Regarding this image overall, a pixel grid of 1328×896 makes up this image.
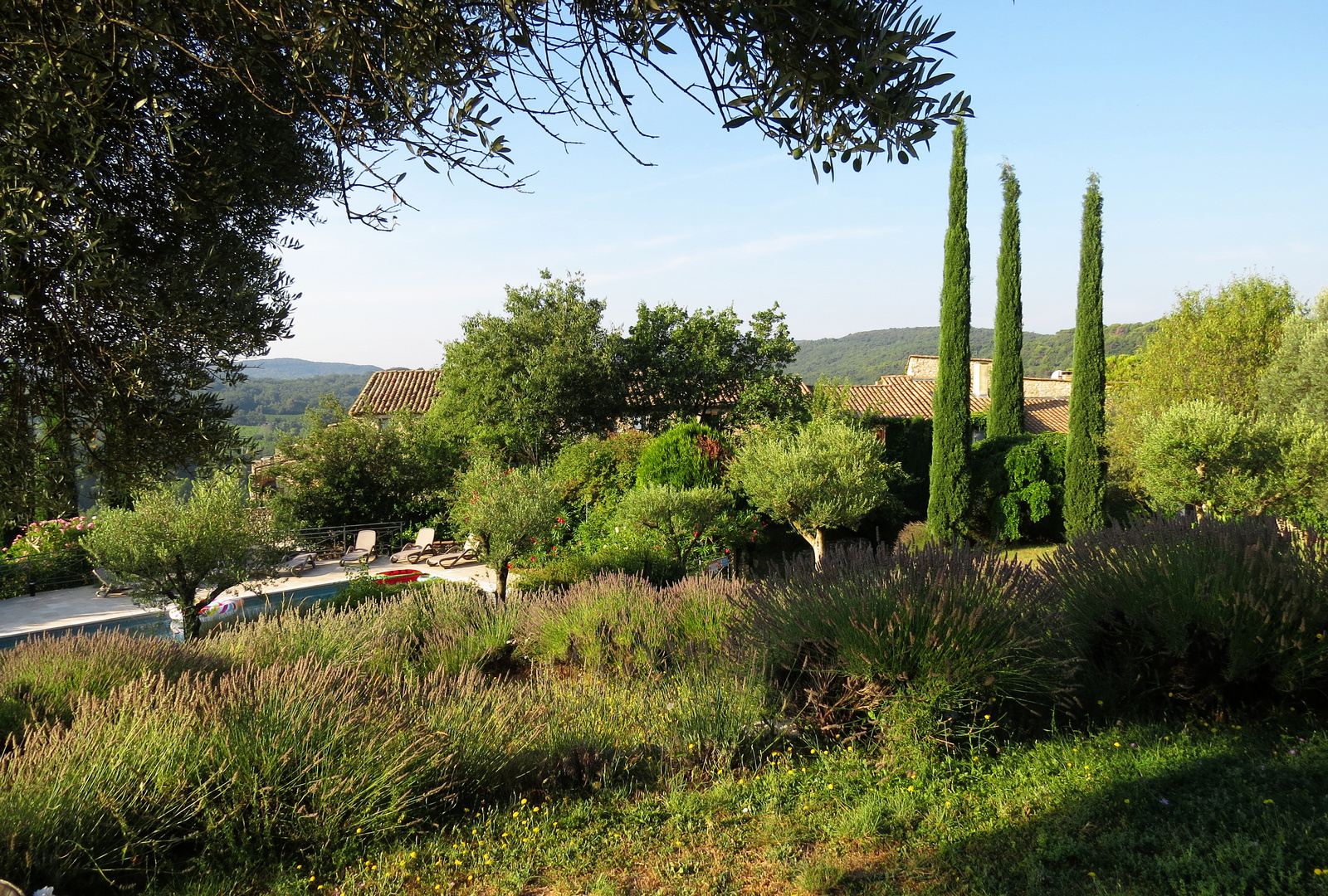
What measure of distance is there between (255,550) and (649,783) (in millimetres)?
7587

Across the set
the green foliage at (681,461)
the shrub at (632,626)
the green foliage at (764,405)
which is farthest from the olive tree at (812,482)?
the green foliage at (764,405)

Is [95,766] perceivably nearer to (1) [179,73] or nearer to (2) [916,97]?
(1) [179,73]

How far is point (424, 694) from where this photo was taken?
467 centimetres

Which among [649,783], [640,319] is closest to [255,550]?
[649,783]

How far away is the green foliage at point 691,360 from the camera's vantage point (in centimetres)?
2202

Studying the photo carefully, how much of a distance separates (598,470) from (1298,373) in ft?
57.7

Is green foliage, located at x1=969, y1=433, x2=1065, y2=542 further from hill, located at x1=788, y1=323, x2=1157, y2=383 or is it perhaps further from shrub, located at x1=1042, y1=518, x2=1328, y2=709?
hill, located at x1=788, y1=323, x2=1157, y2=383

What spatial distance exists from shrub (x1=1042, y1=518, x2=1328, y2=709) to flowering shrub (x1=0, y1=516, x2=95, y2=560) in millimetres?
16822

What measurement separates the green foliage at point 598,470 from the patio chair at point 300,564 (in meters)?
5.39

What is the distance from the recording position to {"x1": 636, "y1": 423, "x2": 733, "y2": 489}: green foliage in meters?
13.4

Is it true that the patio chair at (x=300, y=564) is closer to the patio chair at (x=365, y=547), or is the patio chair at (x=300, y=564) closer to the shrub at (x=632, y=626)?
the patio chair at (x=365, y=547)

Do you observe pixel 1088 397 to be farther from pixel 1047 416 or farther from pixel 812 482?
pixel 1047 416

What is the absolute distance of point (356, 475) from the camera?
1938 centimetres

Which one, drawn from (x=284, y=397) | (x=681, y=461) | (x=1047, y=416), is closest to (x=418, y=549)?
(x=681, y=461)
